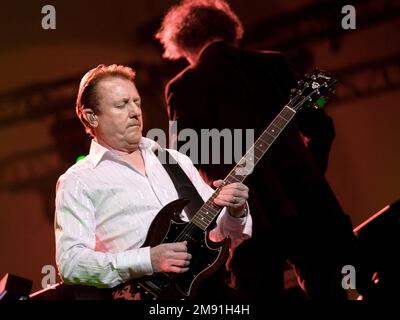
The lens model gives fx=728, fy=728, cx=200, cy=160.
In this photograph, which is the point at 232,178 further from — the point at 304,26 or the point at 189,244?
the point at 304,26

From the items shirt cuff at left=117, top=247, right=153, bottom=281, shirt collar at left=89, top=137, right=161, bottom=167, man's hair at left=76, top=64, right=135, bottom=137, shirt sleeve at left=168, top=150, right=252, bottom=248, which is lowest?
shirt cuff at left=117, top=247, right=153, bottom=281

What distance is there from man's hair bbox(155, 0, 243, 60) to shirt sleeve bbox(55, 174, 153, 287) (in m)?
1.77

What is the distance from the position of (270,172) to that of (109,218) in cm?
143

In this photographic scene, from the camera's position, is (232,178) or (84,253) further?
(232,178)

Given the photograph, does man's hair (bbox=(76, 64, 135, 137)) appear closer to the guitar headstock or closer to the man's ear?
the man's ear

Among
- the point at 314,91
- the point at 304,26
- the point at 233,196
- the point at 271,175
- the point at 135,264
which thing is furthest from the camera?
the point at 304,26

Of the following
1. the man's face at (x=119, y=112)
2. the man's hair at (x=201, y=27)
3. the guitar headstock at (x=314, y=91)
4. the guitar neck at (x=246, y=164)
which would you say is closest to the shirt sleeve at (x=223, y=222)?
the guitar neck at (x=246, y=164)

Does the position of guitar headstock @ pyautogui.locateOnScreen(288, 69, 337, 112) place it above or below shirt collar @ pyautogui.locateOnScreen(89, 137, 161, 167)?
above

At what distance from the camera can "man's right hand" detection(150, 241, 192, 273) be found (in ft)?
10.4

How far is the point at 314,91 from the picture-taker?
138 inches

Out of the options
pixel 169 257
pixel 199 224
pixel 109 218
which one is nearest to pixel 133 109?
pixel 109 218

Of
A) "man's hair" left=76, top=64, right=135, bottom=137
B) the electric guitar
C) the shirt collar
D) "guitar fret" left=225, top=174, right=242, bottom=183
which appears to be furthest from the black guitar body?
"man's hair" left=76, top=64, right=135, bottom=137

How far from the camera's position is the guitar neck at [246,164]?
3.34 metres

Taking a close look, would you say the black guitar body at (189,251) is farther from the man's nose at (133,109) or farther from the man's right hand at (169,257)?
the man's nose at (133,109)
